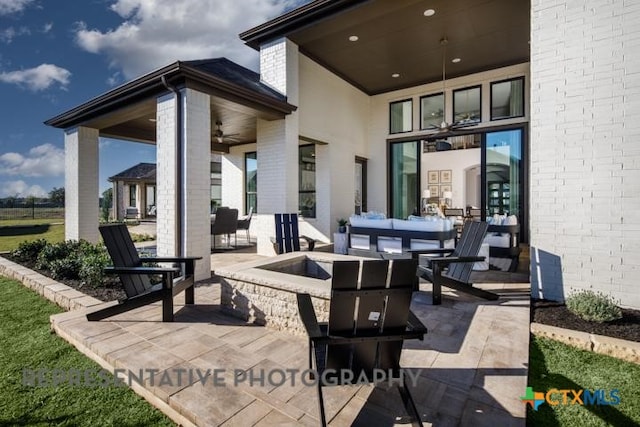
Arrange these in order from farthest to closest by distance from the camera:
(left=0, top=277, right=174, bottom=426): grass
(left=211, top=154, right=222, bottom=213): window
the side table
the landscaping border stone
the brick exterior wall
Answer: (left=211, top=154, right=222, bottom=213): window → the side table → the brick exterior wall → the landscaping border stone → (left=0, top=277, right=174, bottom=426): grass

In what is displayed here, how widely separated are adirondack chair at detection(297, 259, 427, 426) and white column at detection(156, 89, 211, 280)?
12.3 ft

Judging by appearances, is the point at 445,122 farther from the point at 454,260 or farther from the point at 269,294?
the point at 269,294

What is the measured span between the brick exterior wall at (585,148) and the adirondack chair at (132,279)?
14.2 feet

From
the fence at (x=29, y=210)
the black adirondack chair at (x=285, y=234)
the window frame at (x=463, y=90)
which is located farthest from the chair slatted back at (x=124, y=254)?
the fence at (x=29, y=210)

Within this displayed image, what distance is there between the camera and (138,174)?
69.5 feet

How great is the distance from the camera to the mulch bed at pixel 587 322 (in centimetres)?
283

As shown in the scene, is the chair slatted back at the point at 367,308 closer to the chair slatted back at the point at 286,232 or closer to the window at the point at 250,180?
the chair slatted back at the point at 286,232

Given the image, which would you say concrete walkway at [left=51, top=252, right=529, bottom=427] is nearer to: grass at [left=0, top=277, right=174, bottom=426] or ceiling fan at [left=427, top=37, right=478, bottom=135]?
grass at [left=0, top=277, right=174, bottom=426]

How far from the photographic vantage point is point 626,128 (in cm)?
343

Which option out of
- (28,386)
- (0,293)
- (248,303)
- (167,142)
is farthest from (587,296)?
(0,293)

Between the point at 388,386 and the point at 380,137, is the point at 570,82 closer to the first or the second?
the point at 388,386

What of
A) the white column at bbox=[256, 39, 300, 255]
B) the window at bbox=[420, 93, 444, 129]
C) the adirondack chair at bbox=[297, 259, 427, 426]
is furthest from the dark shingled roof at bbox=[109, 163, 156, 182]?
the adirondack chair at bbox=[297, 259, 427, 426]

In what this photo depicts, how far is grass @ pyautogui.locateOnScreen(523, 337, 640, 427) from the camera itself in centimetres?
185

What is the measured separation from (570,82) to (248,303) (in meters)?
4.59
